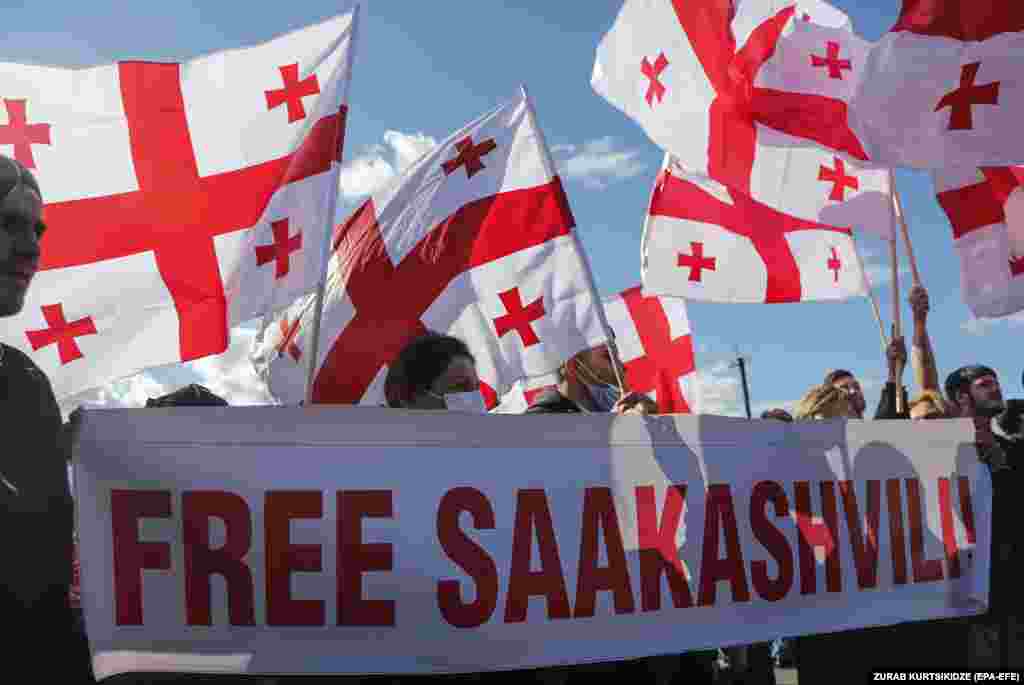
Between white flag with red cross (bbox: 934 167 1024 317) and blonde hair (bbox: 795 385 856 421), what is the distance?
0.74 m

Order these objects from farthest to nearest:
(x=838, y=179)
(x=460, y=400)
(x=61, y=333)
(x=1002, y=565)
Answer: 1. (x=838, y=179)
2. (x=61, y=333)
3. (x=1002, y=565)
4. (x=460, y=400)

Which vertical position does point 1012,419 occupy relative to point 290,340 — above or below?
below

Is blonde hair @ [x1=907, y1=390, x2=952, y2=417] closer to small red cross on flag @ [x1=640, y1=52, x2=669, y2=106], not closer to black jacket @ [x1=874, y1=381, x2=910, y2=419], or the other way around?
black jacket @ [x1=874, y1=381, x2=910, y2=419]

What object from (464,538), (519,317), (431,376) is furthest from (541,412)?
(519,317)

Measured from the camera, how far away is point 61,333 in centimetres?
469

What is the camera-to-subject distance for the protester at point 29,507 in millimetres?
2078

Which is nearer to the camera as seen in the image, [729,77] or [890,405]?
[890,405]

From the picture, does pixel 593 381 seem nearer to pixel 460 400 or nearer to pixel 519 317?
pixel 519 317

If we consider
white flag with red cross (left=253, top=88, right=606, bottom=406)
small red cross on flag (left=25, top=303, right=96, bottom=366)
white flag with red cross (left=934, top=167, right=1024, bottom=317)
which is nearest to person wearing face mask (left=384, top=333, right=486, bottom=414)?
white flag with red cross (left=253, top=88, right=606, bottom=406)

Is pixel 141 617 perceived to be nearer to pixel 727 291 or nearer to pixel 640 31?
pixel 727 291

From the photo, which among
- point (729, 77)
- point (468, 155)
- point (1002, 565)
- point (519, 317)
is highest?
point (729, 77)

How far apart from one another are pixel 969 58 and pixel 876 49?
1.39 feet

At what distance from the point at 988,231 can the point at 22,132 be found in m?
4.54

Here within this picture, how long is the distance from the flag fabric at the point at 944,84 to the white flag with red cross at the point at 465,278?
1598 millimetres
